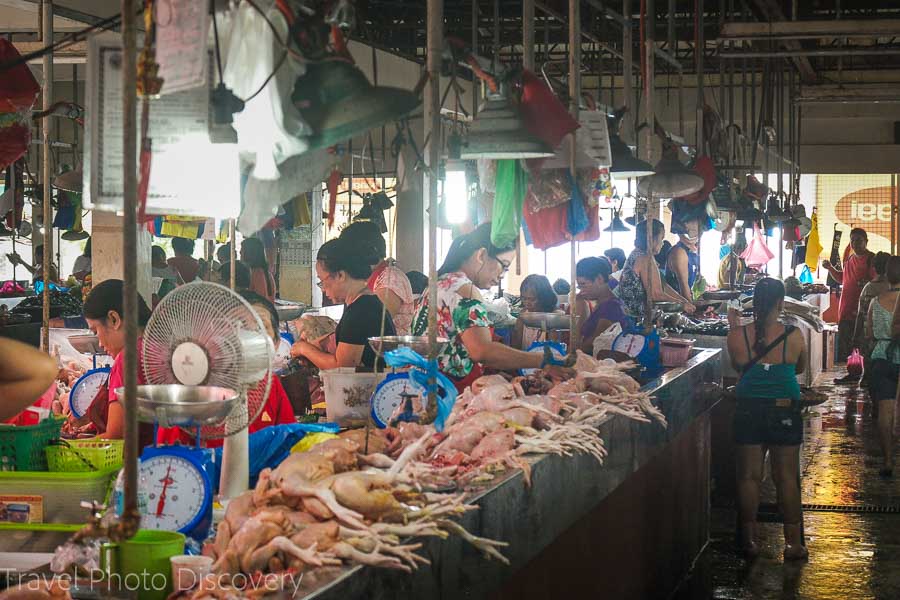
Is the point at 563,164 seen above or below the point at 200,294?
above

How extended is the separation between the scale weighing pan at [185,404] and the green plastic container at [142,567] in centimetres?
37

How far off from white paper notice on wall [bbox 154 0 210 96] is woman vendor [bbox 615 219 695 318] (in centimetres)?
621

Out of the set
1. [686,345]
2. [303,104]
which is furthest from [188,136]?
[686,345]

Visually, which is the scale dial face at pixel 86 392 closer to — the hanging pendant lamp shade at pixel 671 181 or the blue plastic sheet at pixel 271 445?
the blue plastic sheet at pixel 271 445

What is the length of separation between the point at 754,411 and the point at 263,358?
458 centimetres

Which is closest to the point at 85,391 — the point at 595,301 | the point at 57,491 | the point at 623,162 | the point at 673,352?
the point at 57,491

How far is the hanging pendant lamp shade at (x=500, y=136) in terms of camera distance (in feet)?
14.0

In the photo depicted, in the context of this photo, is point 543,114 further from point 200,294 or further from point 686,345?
point 686,345

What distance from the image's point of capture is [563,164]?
5391 millimetres

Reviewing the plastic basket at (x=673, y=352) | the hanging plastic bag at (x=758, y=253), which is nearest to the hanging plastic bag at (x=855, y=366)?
the hanging plastic bag at (x=758, y=253)

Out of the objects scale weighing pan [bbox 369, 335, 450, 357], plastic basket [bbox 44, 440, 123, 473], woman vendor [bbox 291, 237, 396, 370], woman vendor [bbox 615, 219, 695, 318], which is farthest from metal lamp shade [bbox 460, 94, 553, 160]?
woman vendor [bbox 615, 219, 695, 318]

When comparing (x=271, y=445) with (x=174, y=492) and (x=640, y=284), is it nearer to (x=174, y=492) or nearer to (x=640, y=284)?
(x=174, y=492)

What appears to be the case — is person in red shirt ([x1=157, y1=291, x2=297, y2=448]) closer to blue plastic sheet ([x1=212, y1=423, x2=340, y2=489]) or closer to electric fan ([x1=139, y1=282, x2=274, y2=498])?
blue plastic sheet ([x1=212, y1=423, x2=340, y2=489])

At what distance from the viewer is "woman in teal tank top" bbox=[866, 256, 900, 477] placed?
8.92 meters
